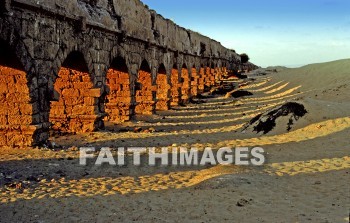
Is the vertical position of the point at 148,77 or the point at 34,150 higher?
the point at 148,77

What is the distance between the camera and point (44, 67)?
28.8ft

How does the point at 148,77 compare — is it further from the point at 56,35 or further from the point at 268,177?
the point at 268,177

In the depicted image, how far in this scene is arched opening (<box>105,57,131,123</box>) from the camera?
13906mm

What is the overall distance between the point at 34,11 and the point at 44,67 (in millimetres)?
1242

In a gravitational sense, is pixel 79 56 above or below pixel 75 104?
above

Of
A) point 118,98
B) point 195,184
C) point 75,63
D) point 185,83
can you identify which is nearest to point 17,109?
point 75,63

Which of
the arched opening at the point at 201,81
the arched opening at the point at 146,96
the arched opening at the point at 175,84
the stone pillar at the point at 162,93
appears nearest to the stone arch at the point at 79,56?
the arched opening at the point at 146,96

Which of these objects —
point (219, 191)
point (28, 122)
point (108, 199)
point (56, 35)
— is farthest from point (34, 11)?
point (219, 191)

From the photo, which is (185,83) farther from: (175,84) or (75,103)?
(75,103)

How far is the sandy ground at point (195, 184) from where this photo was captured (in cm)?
477

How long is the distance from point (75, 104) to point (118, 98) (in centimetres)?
280

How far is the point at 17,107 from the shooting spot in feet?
27.4

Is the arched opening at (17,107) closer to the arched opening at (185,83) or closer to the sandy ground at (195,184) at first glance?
the sandy ground at (195,184)

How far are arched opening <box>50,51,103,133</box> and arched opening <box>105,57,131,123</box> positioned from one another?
2548 millimetres
